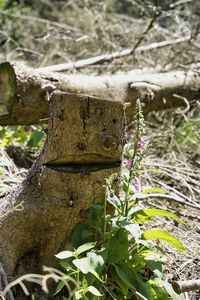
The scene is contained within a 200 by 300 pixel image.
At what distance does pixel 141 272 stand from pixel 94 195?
0.32 metres

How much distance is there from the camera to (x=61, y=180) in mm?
2107

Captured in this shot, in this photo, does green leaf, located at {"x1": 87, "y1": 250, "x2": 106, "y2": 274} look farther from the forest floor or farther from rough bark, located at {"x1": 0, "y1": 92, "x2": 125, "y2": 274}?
the forest floor

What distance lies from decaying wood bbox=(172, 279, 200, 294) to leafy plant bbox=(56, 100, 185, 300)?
61 mm

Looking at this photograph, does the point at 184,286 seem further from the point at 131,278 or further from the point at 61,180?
the point at 61,180

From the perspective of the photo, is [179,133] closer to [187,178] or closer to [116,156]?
[187,178]

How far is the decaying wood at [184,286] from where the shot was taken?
83.3 inches

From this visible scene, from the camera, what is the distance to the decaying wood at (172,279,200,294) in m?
2.12

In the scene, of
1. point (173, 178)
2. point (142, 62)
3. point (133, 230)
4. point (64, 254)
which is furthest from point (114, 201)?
point (142, 62)

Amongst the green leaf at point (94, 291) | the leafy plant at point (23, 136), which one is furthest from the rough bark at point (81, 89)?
the green leaf at point (94, 291)

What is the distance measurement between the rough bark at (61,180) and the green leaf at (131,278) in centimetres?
26

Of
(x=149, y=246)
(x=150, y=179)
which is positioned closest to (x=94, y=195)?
(x=149, y=246)

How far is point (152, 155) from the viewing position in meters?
3.95

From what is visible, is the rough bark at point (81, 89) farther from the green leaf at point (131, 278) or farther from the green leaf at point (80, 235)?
the green leaf at point (131, 278)

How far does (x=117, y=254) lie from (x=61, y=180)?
0.33 meters
